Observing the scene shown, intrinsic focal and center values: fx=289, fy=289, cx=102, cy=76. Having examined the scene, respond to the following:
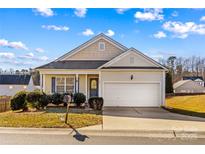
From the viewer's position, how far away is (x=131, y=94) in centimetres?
1967

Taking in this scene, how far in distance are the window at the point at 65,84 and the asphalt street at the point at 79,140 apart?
1199cm

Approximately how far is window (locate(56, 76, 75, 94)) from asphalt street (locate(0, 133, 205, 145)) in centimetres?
1199

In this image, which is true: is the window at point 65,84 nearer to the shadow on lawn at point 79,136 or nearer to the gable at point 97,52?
the gable at point 97,52

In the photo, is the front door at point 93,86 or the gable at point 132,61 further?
the front door at point 93,86

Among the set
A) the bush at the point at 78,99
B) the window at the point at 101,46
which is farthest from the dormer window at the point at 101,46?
the bush at the point at 78,99

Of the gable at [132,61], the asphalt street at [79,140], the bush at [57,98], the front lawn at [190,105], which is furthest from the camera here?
the gable at [132,61]

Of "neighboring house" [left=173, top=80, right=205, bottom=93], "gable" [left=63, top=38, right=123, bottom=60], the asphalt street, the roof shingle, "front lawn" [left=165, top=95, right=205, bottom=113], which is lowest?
the asphalt street

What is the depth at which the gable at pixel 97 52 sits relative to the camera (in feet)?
73.4

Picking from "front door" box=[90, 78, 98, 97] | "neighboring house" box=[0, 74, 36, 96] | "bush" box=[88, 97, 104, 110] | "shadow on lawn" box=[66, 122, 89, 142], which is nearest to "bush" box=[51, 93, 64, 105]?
"bush" box=[88, 97, 104, 110]

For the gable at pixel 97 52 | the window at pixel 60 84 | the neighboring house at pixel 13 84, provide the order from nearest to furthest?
1. the window at pixel 60 84
2. the gable at pixel 97 52
3. the neighboring house at pixel 13 84

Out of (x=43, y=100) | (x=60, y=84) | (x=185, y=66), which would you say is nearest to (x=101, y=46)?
(x=60, y=84)

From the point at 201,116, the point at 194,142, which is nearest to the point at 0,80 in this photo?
the point at 201,116

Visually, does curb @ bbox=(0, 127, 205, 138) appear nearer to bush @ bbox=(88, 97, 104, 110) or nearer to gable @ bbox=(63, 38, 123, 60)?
bush @ bbox=(88, 97, 104, 110)

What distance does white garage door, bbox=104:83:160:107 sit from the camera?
64.2ft
